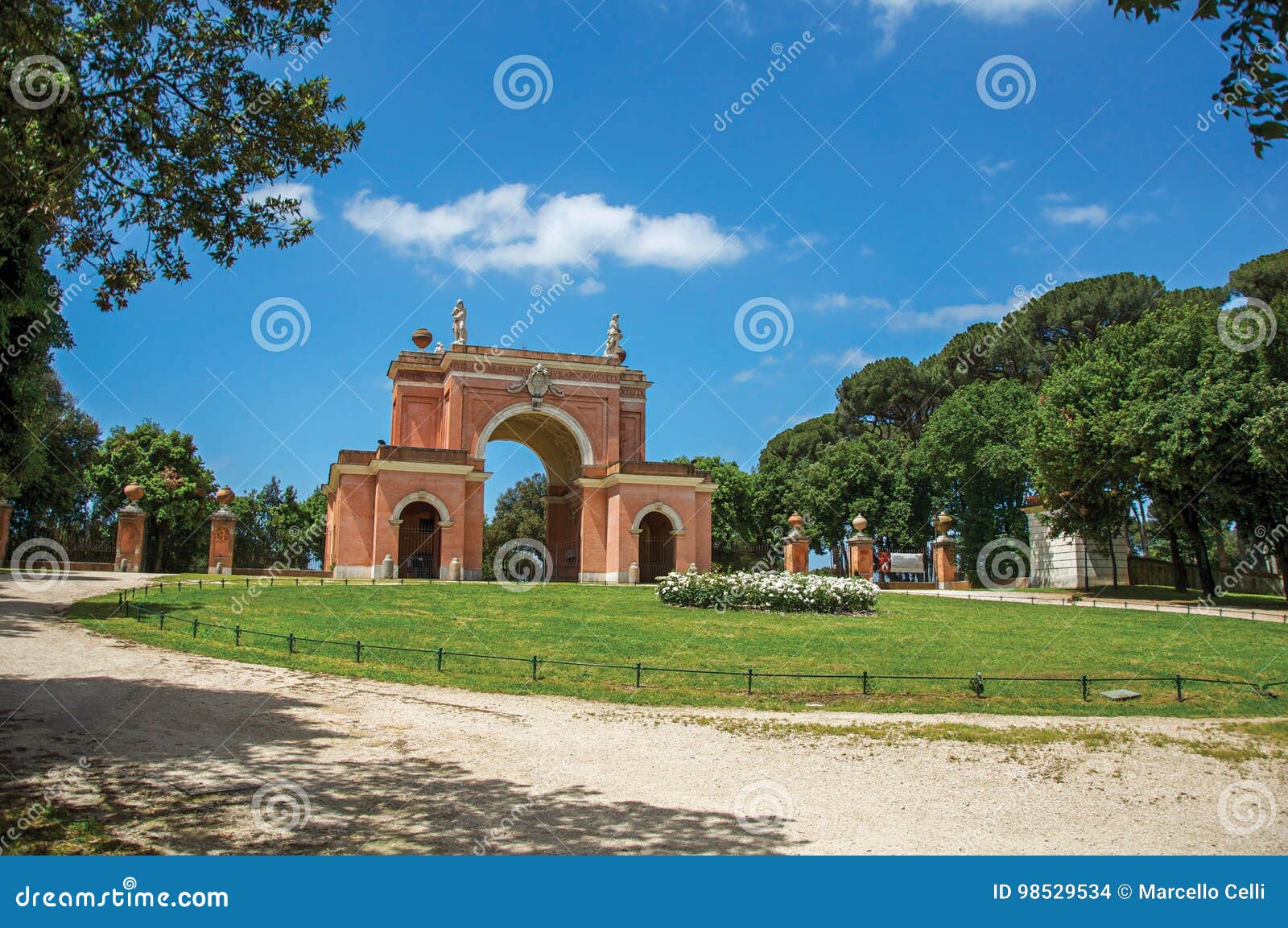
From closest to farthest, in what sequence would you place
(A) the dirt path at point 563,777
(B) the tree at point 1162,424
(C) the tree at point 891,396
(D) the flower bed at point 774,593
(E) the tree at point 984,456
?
(A) the dirt path at point 563,777 < (D) the flower bed at point 774,593 < (B) the tree at point 1162,424 < (E) the tree at point 984,456 < (C) the tree at point 891,396

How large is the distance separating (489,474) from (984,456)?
25.4 metres

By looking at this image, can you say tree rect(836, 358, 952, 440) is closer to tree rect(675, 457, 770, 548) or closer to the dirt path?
tree rect(675, 457, 770, 548)

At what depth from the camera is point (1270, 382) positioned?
25.4 metres

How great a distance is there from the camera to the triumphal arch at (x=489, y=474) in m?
34.0

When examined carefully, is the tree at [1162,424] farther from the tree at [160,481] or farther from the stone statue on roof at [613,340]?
the tree at [160,481]

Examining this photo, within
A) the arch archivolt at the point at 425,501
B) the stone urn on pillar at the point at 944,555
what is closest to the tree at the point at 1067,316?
the stone urn on pillar at the point at 944,555

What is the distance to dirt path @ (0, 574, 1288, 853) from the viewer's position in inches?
259

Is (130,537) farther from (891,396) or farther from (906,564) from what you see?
(891,396)

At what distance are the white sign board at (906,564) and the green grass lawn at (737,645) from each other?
14.3 metres

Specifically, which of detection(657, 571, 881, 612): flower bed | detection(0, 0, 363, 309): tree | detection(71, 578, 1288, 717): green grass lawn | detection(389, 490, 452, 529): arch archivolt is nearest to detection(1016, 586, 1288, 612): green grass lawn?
detection(71, 578, 1288, 717): green grass lawn

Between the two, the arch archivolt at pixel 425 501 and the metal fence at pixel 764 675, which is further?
the arch archivolt at pixel 425 501

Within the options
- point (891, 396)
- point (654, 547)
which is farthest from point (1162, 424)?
point (891, 396)

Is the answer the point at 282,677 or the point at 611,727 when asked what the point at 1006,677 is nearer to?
the point at 611,727

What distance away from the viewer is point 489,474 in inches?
1378
